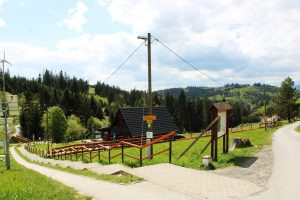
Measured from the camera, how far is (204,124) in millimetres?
126188

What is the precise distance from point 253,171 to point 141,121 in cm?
3476

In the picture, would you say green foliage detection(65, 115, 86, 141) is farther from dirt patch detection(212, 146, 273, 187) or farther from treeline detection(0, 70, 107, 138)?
dirt patch detection(212, 146, 273, 187)

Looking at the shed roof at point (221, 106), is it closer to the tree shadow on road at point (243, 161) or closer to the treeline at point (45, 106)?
the tree shadow on road at point (243, 161)

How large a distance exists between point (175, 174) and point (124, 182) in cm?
208

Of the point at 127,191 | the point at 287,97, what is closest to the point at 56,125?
the point at 287,97

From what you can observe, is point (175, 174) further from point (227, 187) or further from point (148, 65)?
point (148, 65)

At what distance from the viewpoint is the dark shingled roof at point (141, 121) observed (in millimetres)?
47719

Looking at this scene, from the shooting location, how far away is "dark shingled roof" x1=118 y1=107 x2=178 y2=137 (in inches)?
1879

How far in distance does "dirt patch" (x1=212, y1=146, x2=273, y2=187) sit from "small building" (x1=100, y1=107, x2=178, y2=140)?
2985cm

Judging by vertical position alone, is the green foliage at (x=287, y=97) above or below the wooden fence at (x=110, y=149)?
above

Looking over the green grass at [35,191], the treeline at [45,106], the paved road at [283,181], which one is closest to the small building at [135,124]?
the paved road at [283,181]

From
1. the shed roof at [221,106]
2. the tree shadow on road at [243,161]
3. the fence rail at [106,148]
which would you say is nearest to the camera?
the tree shadow on road at [243,161]

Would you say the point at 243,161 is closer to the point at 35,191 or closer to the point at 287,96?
the point at 35,191

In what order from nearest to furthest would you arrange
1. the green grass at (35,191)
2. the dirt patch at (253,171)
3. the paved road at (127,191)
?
the green grass at (35,191)
the paved road at (127,191)
the dirt patch at (253,171)
